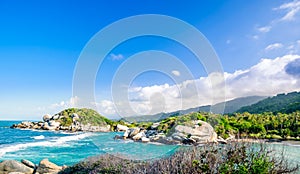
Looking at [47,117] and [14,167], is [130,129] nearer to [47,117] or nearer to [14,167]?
[14,167]

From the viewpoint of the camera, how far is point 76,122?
256 feet

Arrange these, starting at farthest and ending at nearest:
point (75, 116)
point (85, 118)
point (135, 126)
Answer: point (75, 116), point (85, 118), point (135, 126)

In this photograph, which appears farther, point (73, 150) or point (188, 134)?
point (188, 134)

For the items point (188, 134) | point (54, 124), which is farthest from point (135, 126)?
point (188, 134)

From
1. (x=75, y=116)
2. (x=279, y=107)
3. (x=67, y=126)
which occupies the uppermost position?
(x=279, y=107)

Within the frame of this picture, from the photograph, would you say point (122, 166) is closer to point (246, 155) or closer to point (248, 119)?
point (246, 155)

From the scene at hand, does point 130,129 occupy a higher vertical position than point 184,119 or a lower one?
lower

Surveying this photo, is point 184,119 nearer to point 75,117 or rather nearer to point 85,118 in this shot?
point 85,118

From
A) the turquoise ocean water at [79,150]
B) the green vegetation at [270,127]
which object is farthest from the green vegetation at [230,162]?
the green vegetation at [270,127]

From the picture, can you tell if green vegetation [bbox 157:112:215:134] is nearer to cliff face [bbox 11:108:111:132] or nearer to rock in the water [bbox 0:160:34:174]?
rock in the water [bbox 0:160:34:174]

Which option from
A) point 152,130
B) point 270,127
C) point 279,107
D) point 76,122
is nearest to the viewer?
point 152,130

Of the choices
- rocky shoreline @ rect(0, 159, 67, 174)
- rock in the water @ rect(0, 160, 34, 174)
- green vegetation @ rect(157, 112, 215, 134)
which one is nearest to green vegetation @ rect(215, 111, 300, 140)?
green vegetation @ rect(157, 112, 215, 134)

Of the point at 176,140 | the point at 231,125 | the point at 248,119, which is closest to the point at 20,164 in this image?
the point at 176,140

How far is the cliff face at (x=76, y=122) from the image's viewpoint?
7394 cm
